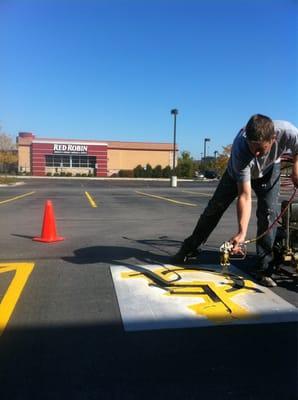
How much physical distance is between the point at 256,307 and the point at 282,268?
4.61 ft

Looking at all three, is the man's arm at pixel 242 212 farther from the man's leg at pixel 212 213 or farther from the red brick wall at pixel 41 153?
the red brick wall at pixel 41 153

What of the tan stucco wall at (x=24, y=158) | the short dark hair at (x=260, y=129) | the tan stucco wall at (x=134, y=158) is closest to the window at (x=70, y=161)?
the tan stucco wall at (x=134, y=158)

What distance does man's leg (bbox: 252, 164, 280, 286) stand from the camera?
17.8 feet

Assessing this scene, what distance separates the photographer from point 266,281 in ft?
17.5

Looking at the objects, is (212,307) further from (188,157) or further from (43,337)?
(188,157)

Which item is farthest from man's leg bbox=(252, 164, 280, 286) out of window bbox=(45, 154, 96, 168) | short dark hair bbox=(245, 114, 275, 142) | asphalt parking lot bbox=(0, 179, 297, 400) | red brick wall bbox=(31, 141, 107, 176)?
window bbox=(45, 154, 96, 168)

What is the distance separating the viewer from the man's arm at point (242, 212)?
14.2ft

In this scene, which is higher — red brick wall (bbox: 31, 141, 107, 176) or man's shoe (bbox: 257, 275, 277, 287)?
red brick wall (bbox: 31, 141, 107, 176)

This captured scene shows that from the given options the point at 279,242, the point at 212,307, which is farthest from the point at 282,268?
the point at 212,307

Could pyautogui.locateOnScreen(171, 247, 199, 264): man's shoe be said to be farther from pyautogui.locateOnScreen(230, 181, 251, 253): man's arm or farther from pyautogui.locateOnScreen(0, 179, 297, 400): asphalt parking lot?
pyautogui.locateOnScreen(230, 181, 251, 253): man's arm

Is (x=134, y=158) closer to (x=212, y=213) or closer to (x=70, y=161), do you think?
(x=70, y=161)

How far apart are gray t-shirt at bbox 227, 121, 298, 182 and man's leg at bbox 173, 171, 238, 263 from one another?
54 centimetres

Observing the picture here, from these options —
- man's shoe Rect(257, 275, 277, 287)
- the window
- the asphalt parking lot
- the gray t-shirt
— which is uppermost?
the window

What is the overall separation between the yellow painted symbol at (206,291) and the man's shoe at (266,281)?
10 centimetres
